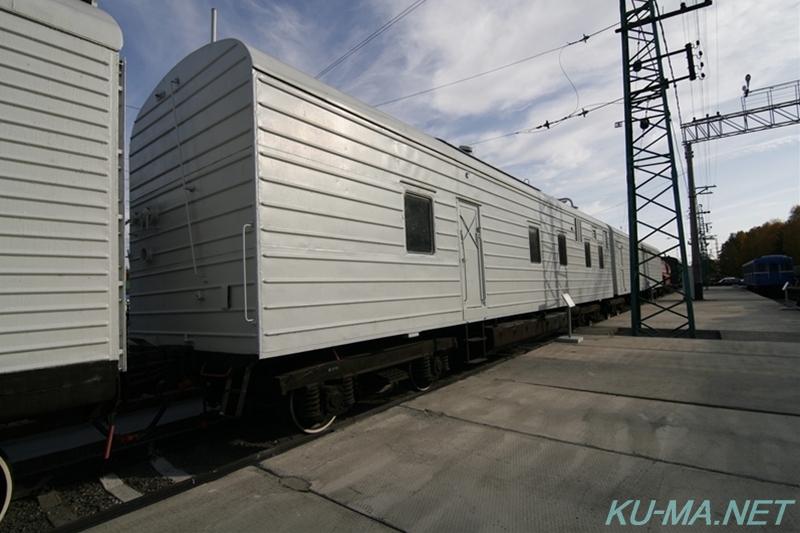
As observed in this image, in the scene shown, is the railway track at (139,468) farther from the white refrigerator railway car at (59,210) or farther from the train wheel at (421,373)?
the white refrigerator railway car at (59,210)

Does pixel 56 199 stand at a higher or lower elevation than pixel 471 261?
higher

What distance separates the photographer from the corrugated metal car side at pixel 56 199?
7.99ft

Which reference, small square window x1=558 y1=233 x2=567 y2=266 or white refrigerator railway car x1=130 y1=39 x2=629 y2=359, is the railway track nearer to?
white refrigerator railway car x1=130 y1=39 x2=629 y2=359

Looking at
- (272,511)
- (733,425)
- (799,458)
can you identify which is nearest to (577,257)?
(733,425)

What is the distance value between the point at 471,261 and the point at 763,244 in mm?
77213

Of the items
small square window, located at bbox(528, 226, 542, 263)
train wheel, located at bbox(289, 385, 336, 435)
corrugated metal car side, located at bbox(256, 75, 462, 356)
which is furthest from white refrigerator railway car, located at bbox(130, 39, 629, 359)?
small square window, located at bbox(528, 226, 542, 263)

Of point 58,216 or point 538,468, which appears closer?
point 58,216

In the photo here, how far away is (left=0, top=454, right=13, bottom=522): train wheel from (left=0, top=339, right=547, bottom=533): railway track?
0.19 m

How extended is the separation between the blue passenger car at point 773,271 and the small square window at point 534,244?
29.5m

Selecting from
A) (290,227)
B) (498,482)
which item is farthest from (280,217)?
(498,482)

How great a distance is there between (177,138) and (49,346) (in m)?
2.38

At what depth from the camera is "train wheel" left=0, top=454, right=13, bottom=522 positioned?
259cm

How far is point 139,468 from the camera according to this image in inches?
141

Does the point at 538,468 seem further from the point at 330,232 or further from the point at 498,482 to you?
the point at 330,232
